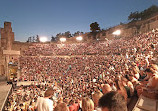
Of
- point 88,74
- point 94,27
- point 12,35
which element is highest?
point 94,27

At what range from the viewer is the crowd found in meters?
3.40

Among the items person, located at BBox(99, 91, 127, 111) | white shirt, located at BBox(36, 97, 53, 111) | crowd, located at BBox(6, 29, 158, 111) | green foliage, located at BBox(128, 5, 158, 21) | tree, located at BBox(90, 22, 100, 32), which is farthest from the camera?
tree, located at BBox(90, 22, 100, 32)

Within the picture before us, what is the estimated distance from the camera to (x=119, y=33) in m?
28.9

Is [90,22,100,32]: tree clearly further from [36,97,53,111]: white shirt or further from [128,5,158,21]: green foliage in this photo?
[36,97,53,111]: white shirt

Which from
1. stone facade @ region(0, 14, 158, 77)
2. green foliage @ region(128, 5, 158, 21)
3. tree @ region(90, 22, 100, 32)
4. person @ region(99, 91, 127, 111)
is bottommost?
person @ region(99, 91, 127, 111)

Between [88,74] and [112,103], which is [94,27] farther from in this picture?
[112,103]

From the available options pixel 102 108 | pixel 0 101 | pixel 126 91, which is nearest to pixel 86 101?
pixel 102 108

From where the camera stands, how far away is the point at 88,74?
475 inches

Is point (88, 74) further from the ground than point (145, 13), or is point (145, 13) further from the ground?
point (145, 13)

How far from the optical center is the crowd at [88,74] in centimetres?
340

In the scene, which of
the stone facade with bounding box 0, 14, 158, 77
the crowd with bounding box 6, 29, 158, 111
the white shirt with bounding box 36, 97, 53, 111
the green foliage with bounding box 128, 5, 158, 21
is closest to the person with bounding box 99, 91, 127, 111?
the crowd with bounding box 6, 29, 158, 111

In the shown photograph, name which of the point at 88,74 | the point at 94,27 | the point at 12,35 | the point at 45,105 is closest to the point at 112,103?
the point at 45,105

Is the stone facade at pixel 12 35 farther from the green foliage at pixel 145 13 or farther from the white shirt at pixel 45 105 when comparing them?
the white shirt at pixel 45 105

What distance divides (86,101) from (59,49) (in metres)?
28.2
